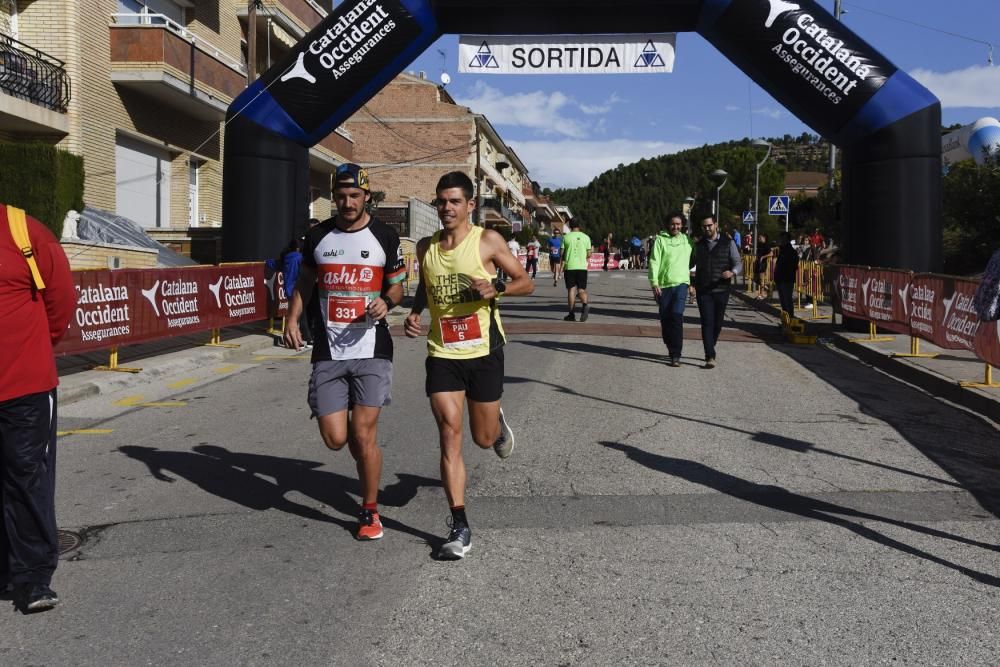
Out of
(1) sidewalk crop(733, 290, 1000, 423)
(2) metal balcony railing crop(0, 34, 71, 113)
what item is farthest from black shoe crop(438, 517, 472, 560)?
(2) metal balcony railing crop(0, 34, 71, 113)

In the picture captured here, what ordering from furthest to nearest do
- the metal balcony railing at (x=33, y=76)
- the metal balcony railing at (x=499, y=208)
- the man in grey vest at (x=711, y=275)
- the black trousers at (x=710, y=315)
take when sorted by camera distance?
the metal balcony railing at (x=499, y=208)
the metal balcony railing at (x=33, y=76)
the black trousers at (x=710, y=315)
the man in grey vest at (x=711, y=275)

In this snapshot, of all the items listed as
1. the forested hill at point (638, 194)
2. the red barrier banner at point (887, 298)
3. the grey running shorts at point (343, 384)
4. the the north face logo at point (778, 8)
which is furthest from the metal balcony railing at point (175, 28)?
the forested hill at point (638, 194)

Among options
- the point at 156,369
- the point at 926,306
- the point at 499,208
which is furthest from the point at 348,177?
the point at 499,208

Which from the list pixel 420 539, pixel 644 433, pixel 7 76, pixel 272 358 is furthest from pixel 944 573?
pixel 7 76

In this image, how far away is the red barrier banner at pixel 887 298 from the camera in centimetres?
1287

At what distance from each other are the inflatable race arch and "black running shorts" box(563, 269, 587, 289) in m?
4.14

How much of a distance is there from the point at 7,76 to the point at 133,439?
1354cm

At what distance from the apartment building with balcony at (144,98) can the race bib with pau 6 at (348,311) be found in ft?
42.3

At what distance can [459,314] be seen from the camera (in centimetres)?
496

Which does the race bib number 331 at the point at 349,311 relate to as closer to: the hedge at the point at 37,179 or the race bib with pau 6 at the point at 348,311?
the race bib with pau 6 at the point at 348,311

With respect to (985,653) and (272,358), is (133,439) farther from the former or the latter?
(985,653)

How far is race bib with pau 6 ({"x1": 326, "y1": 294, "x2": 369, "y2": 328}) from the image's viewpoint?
197 inches

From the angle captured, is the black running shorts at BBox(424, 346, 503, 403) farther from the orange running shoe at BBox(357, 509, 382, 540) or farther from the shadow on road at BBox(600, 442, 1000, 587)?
the shadow on road at BBox(600, 442, 1000, 587)

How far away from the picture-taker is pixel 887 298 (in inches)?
535
